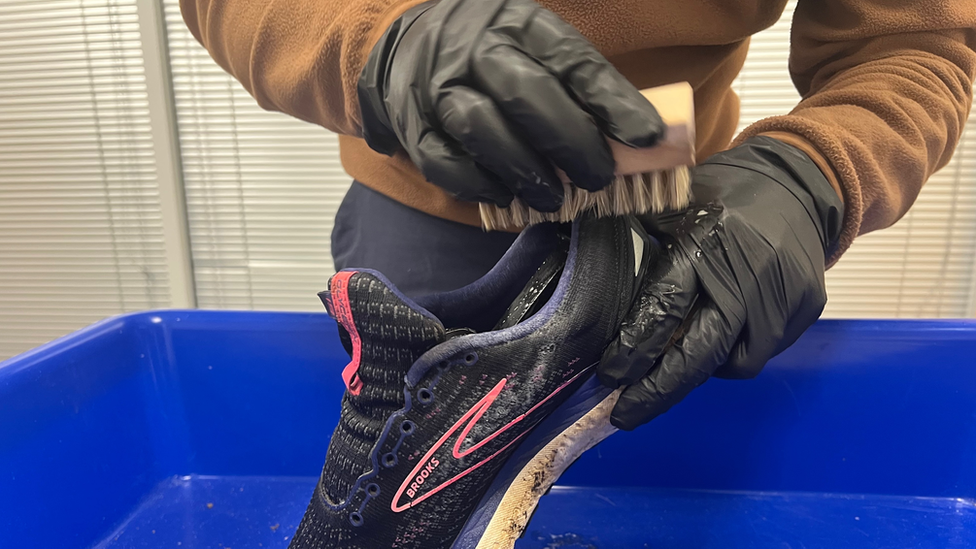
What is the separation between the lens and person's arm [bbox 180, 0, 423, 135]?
0.43 metres

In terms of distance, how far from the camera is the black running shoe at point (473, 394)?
422 mm

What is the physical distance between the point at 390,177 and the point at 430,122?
28 cm

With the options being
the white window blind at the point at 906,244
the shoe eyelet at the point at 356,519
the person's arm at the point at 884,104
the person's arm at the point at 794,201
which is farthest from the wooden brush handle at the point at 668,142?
the white window blind at the point at 906,244

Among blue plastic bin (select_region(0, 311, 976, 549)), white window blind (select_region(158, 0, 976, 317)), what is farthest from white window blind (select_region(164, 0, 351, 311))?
blue plastic bin (select_region(0, 311, 976, 549))

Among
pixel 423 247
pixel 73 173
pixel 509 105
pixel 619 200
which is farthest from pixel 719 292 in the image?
pixel 73 173

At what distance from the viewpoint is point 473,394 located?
0.43 m

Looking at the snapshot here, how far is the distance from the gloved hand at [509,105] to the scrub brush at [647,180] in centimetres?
1

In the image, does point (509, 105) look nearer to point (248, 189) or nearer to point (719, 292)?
point (719, 292)

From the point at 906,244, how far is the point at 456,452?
1.25 meters

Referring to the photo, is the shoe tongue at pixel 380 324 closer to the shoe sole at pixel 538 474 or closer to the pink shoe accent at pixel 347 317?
the pink shoe accent at pixel 347 317

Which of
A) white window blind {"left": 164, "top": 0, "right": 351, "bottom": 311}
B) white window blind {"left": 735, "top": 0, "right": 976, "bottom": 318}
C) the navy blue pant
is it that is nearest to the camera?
the navy blue pant

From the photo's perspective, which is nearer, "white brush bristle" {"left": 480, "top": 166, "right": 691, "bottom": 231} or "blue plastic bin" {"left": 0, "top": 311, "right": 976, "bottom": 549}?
"white brush bristle" {"left": 480, "top": 166, "right": 691, "bottom": 231}

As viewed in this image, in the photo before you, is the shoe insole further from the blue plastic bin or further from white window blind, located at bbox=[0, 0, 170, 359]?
white window blind, located at bbox=[0, 0, 170, 359]

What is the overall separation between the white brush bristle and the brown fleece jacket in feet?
0.53
